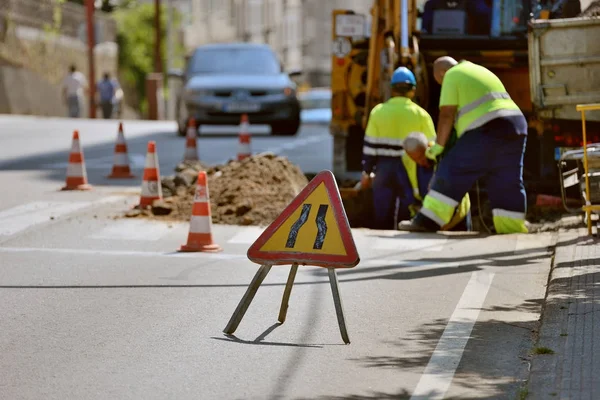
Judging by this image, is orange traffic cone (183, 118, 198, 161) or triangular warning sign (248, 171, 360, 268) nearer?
triangular warning sign (248, 171, 360, 268)

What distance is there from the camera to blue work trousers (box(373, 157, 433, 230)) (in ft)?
46.3

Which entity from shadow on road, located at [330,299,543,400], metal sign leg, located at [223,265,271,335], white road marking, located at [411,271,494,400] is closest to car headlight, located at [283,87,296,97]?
white road marking, located at [411,271,494,400]

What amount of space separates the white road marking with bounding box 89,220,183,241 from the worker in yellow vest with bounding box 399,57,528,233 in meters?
2.13

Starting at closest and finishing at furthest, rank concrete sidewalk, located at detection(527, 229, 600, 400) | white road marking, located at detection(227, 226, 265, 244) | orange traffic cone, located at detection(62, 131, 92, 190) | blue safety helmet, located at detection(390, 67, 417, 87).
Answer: concrete sidewalk, located at detection(527, 229, 600, 400), white road marking, located at detection(227, 226, 265, 244), blue safety helmet, located at detection(390, 67, 417, 87), orange traffic cone, located at detection(62, 131, 92, 190)

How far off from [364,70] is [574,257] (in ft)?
23.8

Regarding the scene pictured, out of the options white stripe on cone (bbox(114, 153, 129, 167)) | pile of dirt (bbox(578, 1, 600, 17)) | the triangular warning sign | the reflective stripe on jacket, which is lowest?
white stripe on cone (bbox(114, 153, 129, 167))

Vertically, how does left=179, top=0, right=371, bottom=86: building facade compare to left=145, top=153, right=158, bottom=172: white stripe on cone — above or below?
below

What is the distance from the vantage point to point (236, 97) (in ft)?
87.3

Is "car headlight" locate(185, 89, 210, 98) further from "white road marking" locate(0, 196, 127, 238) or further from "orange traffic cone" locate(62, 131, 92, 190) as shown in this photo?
"white road marking" locate(0, 196, 127, 238)

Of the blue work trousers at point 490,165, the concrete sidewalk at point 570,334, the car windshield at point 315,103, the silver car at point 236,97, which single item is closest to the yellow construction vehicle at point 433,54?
the blue work trousers at point 490,165

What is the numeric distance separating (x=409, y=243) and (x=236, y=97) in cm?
1505

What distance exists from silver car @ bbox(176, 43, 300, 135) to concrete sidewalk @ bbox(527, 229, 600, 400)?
16635 millimetres

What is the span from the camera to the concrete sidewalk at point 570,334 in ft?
20.3

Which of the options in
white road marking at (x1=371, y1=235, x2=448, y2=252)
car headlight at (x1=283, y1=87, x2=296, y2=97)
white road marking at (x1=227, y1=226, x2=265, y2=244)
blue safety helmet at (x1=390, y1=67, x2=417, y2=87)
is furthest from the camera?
car headlight at (x1=283, y1=87, x2=296, y2=97)
